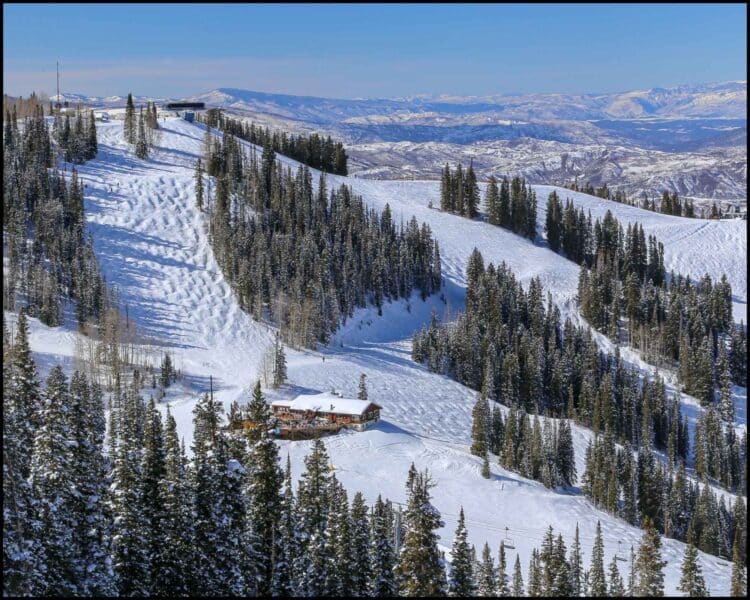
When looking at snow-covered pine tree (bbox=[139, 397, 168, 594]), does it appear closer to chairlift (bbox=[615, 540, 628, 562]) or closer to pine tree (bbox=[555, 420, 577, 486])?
chairlift (bbox=[615, 540, 628, 562])

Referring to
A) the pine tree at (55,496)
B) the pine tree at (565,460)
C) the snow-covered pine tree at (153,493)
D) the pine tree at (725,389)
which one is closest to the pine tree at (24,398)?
the pine tree at (55,496)

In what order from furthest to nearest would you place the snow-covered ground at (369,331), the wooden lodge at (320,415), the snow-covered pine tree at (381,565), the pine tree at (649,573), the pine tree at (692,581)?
1. the wooden lodge at (320,415)
2. the snow-covered ground at (369,331)
3. the pine tree at (692,581)
4. the pine tree at (649,573)
5. the snow-covered pine tree at (381,565)

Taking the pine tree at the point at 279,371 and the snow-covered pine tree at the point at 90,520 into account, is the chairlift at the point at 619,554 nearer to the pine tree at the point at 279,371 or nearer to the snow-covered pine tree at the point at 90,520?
the snow-covered pine tree at the point at 90,520

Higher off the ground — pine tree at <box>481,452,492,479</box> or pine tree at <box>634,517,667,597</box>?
pine tree at <box>634,517,667,597</box>

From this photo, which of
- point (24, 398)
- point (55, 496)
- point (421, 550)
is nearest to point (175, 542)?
point (55, 496)

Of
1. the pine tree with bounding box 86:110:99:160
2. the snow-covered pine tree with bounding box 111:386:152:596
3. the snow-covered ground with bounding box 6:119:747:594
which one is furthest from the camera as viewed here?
the pine tree with bounding box 86:110:99:160

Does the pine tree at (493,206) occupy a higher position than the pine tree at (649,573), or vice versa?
the pine tree at (493,206)

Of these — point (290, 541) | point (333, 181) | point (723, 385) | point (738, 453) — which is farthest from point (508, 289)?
point (290, 541)

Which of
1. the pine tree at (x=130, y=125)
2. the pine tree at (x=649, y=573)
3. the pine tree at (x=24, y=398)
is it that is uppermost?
the pine tree at (x=130, y=125)

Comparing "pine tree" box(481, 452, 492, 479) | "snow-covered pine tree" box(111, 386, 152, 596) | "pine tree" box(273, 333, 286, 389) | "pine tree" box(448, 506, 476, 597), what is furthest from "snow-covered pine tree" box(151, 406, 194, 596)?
"pine tree" box(273, 333, 286, 389)
